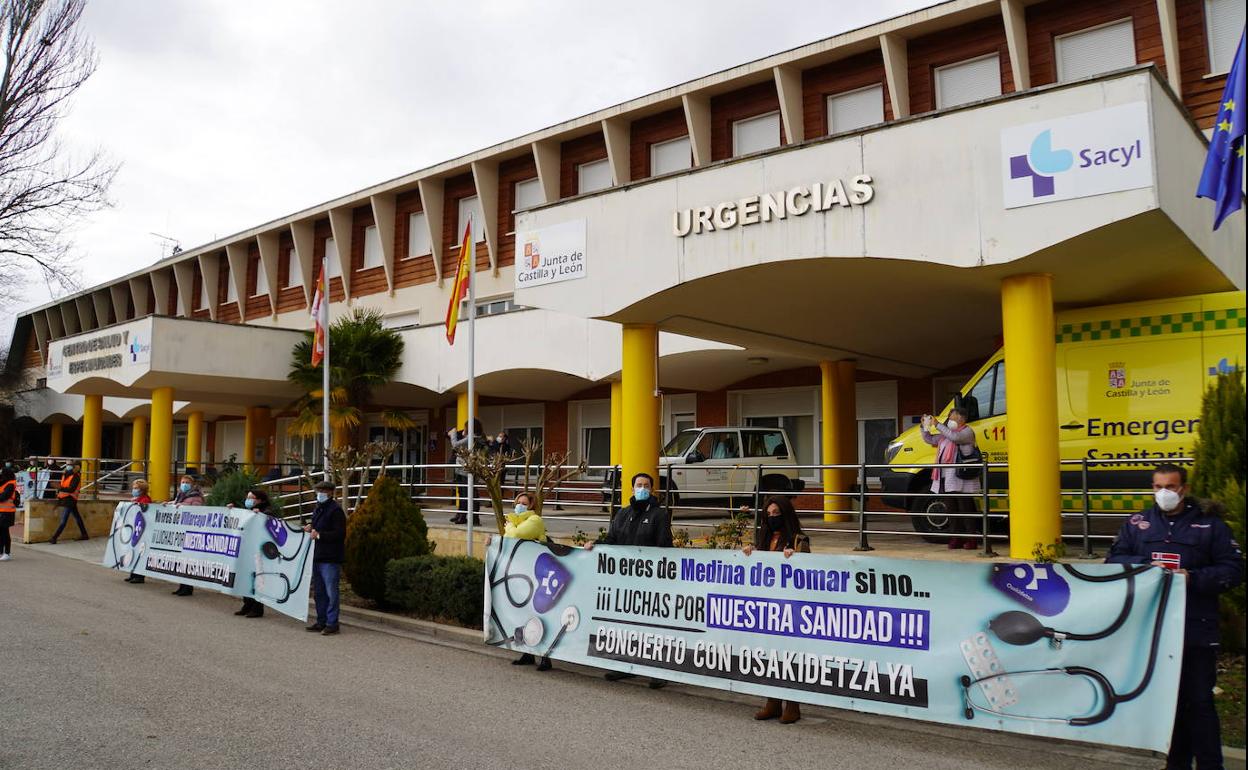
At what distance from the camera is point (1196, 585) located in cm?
537

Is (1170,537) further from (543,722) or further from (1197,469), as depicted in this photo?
(543,722)

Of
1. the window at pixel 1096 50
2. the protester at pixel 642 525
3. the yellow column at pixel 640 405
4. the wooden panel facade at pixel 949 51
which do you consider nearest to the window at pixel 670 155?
the wooden panel facade at pixel 949 51

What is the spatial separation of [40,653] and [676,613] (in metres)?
5.97

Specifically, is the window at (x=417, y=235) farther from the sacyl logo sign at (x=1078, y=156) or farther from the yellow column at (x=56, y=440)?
the yellow column at (x=56, y=440)

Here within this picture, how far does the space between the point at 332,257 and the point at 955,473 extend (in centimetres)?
2457

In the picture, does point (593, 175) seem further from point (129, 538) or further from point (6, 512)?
point (6, 512)

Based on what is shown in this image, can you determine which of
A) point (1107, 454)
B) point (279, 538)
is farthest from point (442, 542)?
point (1107, 454)

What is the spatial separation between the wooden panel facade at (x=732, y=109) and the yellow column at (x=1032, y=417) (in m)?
12.2

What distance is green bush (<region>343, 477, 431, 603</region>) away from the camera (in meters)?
12.2

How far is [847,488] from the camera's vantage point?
18.2 m

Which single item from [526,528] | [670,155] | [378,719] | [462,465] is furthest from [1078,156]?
[670,155]

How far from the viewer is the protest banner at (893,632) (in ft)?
18.6

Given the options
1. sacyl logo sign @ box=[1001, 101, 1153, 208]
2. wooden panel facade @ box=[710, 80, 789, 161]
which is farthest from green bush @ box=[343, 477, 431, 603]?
wooden panel facade @ box=[710, 80, 789, 161]

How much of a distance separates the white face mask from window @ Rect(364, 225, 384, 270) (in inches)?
1037
